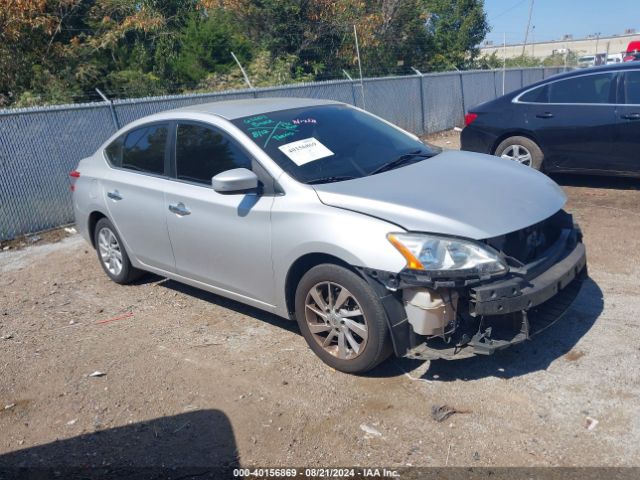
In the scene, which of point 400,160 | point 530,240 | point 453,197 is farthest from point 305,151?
point 530,240

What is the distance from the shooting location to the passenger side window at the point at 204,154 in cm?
445

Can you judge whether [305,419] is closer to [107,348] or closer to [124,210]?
[107,348]

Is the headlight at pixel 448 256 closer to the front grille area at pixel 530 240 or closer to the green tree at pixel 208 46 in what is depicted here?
the front grille area at pixel 530 240

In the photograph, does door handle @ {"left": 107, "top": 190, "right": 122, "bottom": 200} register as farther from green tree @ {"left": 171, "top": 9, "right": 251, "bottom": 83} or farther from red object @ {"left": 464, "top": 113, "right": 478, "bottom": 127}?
green tree @ {"left": 171, "top": 9, "right": 251, "bottom": 83}

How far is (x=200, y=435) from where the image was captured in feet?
11.5

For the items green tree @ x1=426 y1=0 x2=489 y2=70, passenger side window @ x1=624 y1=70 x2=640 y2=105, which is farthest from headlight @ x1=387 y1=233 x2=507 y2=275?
green tree @ x1=426 y1=0 x2=489 y2=70

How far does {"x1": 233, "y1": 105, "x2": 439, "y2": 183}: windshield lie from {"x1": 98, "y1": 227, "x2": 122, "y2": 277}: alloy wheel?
2.08 metres

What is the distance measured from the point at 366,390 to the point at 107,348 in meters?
2.16

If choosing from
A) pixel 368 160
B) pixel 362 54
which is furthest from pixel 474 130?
pixel 362 54

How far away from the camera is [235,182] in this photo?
13.1ft

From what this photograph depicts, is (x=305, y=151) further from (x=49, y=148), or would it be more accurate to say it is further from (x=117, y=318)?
(x=49, y=148)

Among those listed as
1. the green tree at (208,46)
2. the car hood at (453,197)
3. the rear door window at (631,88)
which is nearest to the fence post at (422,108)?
the green tree at (208,46)

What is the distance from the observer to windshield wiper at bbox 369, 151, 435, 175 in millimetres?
4348

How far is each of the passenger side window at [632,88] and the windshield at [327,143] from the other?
12.1 feet
